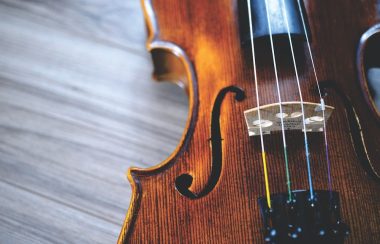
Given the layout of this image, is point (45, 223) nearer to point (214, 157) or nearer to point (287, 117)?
point (214, 157)

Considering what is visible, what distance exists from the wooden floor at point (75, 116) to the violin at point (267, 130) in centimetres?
26

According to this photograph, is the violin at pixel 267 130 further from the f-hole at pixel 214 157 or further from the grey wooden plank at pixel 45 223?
the grey wooden plank at pixel 45 223

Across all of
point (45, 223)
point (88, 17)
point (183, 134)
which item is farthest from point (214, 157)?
point (88, 17)

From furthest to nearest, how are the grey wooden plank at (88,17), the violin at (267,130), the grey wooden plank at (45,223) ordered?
1. the grey wooden plank at (88,17)
2. the grey wooden plank at (45,223)
3. the violin at (267,130)

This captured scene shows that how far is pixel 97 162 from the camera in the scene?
3.61 ft

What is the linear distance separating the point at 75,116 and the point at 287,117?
692mm

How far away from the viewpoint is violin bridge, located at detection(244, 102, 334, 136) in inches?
29.8

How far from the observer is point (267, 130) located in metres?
0.78

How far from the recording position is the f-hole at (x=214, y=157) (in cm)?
75

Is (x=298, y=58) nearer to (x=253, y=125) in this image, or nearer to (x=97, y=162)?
(x=253, y=125)

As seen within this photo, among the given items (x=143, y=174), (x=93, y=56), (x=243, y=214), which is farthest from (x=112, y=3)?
(x=243, y=214)

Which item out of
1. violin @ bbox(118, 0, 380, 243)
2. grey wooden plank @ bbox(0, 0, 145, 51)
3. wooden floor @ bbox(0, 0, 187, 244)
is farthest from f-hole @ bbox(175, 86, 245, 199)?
grey wooden plank @ bbox(0, 0, 145, 51)

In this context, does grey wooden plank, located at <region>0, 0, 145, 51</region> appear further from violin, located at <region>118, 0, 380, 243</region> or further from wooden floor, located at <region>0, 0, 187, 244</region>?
violin, located at <region>118, 0, 380, 243</region>

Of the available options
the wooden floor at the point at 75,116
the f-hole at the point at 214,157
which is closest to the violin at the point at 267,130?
the f-hole at the point at 214,157
